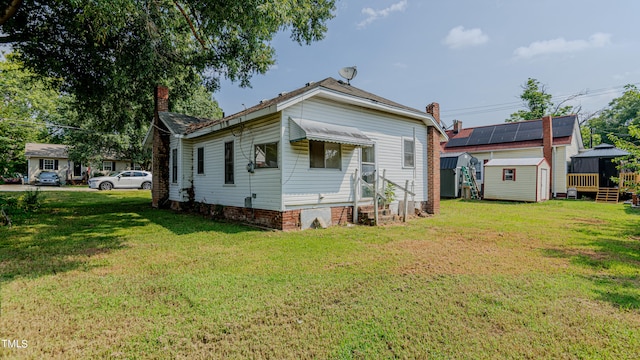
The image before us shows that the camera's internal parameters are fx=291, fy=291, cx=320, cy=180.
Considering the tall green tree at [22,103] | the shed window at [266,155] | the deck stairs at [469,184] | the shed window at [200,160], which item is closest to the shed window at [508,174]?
the deck stairs at [469,184]

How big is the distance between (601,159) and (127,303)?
26.5 metres

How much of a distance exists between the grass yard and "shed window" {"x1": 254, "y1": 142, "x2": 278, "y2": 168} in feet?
7.77

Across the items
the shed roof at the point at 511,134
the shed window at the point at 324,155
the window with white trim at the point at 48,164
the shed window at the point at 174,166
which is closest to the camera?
the shed window at the point at 324,155

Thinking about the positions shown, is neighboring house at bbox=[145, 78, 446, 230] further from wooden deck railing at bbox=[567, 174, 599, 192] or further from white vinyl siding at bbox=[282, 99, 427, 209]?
wooden deck railing at bbox=[567, 174, 599, 192]

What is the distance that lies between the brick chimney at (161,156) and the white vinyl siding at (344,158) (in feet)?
27.9

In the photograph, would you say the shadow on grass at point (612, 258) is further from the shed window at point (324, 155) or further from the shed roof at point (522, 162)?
the shed roof at point (522, 162)

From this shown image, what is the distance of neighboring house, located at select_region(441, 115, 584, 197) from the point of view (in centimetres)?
2052

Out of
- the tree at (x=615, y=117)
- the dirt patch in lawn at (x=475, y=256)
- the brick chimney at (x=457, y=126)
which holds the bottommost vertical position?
the dirt patch in lawn at (x=475, y=256)

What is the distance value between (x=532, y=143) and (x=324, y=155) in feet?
66.4

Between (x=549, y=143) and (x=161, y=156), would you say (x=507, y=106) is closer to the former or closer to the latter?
(x=549, y=143)

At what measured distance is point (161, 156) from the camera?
1362 centimetres

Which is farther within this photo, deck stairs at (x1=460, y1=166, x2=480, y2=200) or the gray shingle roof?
deck stairs at (x1=460, y1=166, x2=480, y2=200)

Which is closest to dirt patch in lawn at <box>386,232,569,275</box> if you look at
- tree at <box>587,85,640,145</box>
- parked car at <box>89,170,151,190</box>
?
parked car at <box>89,170,151,190</box>

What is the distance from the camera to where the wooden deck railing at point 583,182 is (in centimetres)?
1895
